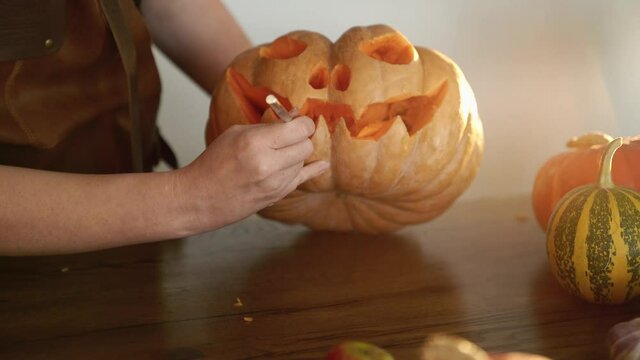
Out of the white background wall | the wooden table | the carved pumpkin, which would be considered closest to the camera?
the wooden table

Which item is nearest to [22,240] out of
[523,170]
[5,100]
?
[5,100]

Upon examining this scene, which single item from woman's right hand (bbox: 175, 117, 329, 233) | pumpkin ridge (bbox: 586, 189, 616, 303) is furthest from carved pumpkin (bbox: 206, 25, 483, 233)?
pumpkin ridge (bbox: 586, 189, 616, 303)

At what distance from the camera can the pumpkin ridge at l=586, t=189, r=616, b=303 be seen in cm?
73

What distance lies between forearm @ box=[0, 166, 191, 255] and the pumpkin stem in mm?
409

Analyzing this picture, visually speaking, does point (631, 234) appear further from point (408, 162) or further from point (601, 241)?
point (408, 162)

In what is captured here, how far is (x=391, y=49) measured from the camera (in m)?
0.94

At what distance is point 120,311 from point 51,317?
0.22ft

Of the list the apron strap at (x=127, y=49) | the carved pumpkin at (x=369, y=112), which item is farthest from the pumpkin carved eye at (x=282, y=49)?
the apron strap at (x=127, y=49)

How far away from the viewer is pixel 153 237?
2.55 feet

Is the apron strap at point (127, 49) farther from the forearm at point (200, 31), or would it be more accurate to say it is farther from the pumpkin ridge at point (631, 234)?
the pumpkin ridge at point (631, 234)

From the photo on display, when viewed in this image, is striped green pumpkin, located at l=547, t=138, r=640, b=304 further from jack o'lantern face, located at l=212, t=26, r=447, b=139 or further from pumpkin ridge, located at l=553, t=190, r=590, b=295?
jack o'lantern face, located at l=212, t=26, r=447, b=139

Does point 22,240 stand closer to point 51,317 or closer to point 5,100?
point 51,317

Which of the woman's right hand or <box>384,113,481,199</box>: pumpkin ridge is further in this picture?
<box>384,113,481,199</box>: pumpkin ridge

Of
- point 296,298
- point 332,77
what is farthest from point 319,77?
point 296,298
